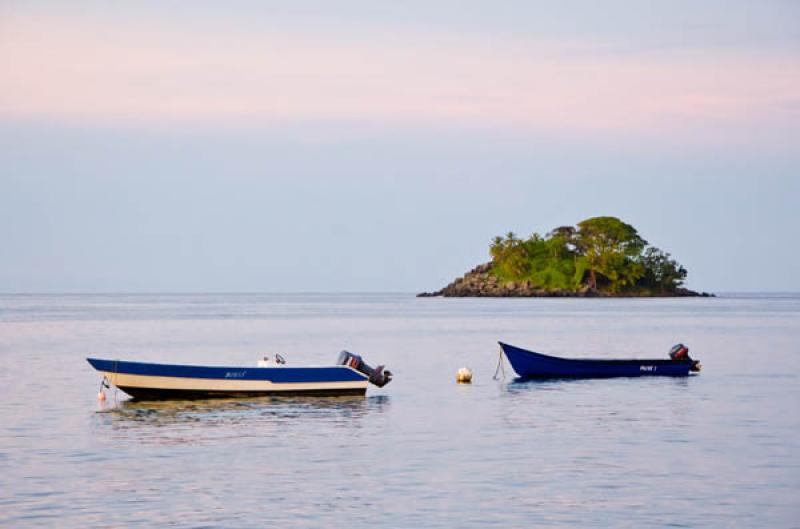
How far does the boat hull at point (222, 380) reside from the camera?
38.5 metres

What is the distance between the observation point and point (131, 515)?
2084 centimetres

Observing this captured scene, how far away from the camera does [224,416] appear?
36.0 meters

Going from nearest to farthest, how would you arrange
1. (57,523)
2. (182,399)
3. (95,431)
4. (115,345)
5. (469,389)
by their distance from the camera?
(57,523) < (95,431) < (182,399) < (469,389) < (115,345)

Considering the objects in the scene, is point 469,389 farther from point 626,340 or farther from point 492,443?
point 626,340

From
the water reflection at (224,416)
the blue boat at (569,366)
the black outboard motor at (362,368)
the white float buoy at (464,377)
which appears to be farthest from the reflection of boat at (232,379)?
the blue boat at (569,366)

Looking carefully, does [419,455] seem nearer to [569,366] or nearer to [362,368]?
[362,368]

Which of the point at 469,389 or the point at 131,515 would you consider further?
the point at 469,389

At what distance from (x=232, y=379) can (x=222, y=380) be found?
0.35 meters

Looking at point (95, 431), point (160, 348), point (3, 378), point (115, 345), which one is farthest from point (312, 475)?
point (115, 345)

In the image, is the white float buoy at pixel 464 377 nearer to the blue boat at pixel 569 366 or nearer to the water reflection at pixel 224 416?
the blue boat at pixel 569 366

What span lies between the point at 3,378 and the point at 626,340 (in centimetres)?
5021

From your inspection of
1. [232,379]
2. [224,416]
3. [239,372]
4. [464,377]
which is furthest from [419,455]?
[464,377]

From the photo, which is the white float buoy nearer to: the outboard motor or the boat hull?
the boat hull

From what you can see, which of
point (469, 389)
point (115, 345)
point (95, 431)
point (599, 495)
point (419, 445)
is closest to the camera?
point (599, 495)
